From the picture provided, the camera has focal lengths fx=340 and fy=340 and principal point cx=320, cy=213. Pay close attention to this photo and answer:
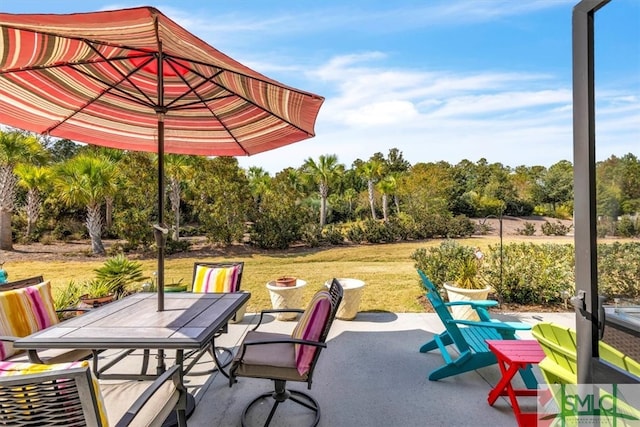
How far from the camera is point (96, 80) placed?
2.67 m

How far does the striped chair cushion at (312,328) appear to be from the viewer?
226 cm

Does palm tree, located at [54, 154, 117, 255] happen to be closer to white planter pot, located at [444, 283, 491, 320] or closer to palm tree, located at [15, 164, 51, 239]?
palm tree, located at [15, 164, 51, 239]

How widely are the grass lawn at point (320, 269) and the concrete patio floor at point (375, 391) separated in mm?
1768

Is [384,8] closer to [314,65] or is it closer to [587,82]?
[314,65]

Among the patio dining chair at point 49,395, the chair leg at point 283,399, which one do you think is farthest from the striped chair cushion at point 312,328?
the patio dining chair at point 49,395

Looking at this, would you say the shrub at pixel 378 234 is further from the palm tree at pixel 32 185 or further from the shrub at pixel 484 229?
the palm tree at pixel 32 185

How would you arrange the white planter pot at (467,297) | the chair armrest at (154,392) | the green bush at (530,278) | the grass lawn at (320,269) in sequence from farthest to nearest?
the grass lawn at (320,269), the green bush at (530,278), the white planter pot at (467,297), the chair armrest at (154,392)

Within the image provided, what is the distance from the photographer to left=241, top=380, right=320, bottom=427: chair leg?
241cm

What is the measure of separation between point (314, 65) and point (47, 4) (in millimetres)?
4239

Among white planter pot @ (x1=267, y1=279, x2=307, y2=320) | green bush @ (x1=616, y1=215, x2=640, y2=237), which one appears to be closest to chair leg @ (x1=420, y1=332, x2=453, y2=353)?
white planter pot @ (x1=267, y1=279, x2=307, y2=320)

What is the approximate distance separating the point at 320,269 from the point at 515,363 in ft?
22.8

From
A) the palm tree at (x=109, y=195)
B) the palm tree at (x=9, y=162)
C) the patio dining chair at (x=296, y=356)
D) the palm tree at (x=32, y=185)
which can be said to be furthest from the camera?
the palm tree at (x=109, y=195)

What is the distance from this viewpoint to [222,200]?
10414 mm

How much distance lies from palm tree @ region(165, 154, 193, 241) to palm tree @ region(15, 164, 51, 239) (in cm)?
286
